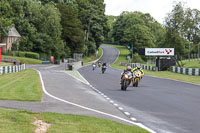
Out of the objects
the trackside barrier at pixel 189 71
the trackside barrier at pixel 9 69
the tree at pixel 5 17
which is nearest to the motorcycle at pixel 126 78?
the trackside barrier at pixel 9 69

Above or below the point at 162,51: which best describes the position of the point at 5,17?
above

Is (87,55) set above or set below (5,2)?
below

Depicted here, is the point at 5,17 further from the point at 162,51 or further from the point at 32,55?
the point at 162,51

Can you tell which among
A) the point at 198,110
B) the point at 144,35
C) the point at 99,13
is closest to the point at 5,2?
the point at 99,13

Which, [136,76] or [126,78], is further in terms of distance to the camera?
[136,76]

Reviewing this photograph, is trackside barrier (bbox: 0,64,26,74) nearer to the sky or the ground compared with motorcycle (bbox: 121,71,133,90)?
nearer to the ground

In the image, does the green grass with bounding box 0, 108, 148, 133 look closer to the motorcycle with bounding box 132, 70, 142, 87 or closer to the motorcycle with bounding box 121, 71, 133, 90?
the motorcycle with bounding box 121, 71, 133, 90

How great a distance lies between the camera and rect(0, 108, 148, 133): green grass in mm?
8602

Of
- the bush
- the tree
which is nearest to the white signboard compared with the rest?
the bush

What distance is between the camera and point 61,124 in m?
9.48

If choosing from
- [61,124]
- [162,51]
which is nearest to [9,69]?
[162,51]

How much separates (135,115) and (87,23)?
4620 inches

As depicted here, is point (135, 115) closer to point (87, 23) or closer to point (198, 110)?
point (198, 110)

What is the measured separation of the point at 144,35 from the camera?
134m
